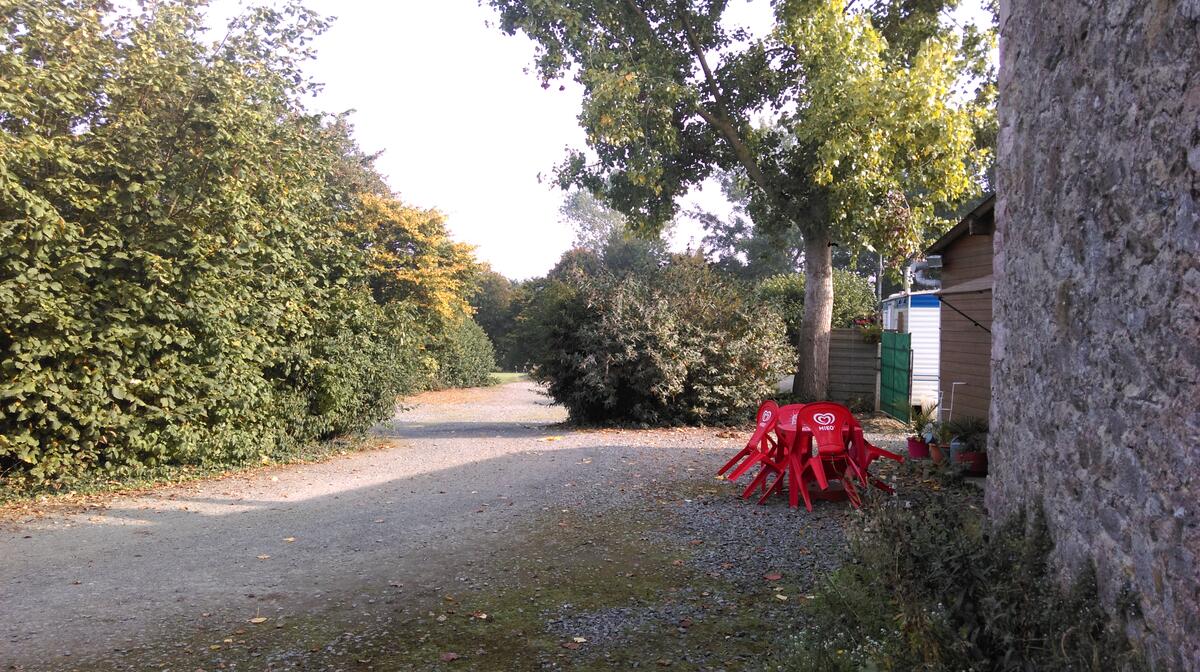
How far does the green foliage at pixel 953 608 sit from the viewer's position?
2830 mm

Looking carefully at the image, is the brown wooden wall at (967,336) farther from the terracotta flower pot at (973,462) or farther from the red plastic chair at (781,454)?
the red plastic chair at (781,454)

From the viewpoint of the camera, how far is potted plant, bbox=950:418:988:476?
7684mm

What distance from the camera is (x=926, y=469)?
25.8 ft

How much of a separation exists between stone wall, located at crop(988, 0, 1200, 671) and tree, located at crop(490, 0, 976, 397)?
30.0 feet

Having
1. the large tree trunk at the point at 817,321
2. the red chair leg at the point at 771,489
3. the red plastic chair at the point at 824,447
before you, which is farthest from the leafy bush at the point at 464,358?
the red plastic chair at the point at 824,447

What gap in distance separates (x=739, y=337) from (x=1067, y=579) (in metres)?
10.6

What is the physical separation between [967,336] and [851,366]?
16.1 feet

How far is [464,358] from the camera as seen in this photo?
1035 inches

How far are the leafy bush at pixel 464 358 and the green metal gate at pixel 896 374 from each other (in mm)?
13445

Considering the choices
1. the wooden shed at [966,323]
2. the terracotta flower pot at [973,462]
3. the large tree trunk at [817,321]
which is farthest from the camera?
the large tree trunk at [817,321]

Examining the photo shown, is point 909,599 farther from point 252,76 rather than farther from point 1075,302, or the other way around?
point 252,76

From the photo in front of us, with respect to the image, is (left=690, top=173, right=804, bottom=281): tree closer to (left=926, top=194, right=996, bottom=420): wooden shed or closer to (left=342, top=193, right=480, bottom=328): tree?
(left=342, top=193, right=480, bottom=328): tree

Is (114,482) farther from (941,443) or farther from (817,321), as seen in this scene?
(817,321)

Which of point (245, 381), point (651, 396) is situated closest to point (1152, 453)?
point (245, 381)
